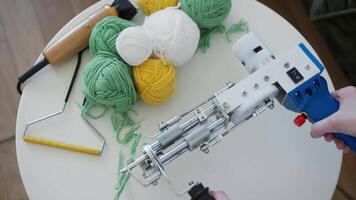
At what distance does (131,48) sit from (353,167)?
82 cm

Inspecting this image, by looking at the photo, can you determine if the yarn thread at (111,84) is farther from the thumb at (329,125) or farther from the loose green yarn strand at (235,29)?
the thumb at (329,125)

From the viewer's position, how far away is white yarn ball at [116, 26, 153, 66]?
678 mm

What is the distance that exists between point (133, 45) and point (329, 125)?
13.0 inches

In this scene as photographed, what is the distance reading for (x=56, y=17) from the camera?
126 centimetres

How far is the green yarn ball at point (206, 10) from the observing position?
72cm

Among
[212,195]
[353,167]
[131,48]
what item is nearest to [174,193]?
[212,195]

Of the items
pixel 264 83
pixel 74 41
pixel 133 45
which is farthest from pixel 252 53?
pixel 74 41

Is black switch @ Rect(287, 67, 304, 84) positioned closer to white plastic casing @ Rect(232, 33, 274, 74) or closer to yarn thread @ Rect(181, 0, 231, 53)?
white plastic casing @ Rect(232, 33, 274, 74)

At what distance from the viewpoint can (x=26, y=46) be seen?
4.06ft

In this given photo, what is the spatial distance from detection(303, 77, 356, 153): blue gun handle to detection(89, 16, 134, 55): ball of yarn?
33 centimetres

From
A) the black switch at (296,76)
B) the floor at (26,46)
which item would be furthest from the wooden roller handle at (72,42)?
the floor at (26,46)

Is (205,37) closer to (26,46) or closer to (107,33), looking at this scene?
(107,33)

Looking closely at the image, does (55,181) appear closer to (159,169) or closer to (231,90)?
(159,169)

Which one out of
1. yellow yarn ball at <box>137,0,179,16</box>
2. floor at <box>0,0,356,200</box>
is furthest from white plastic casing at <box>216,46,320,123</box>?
floor at <box>0,0,356,200</box>
